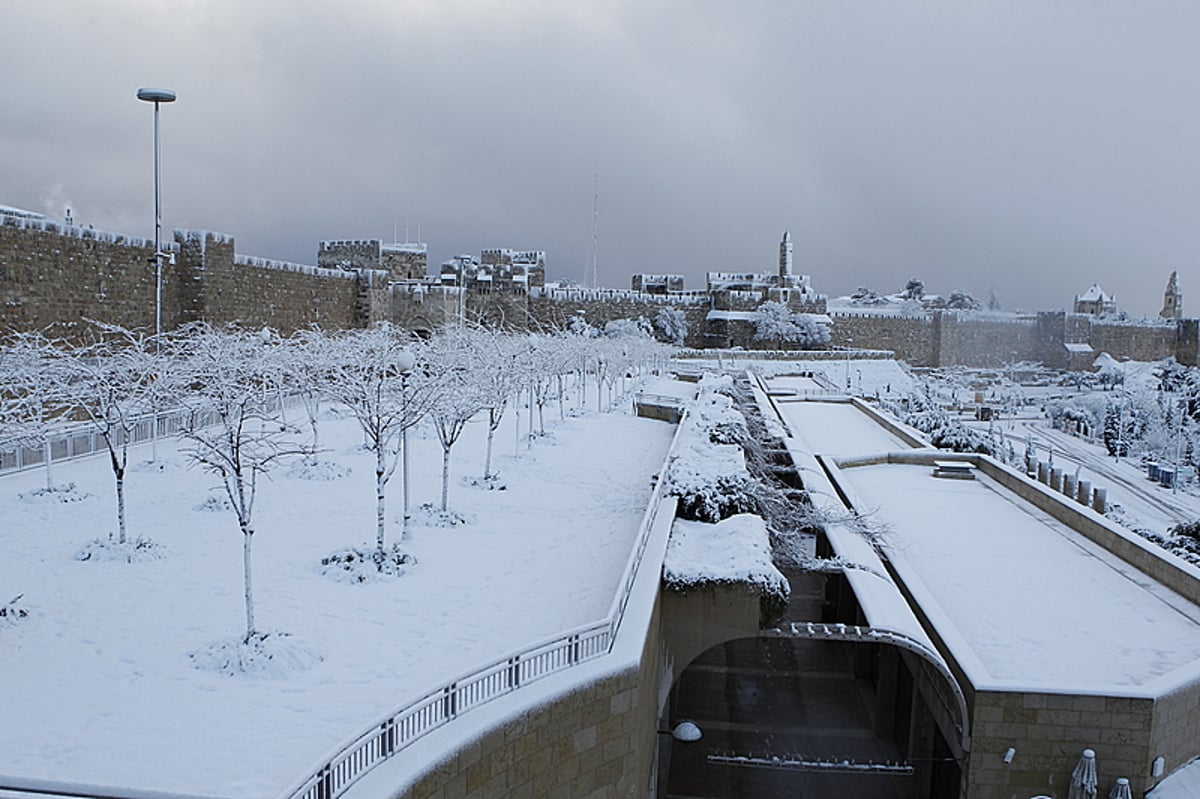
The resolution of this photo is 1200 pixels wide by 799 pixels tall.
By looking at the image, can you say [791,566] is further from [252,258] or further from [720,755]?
[252,258]

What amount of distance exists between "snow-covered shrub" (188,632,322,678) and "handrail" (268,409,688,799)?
1.34m

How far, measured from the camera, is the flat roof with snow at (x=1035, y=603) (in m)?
7.26

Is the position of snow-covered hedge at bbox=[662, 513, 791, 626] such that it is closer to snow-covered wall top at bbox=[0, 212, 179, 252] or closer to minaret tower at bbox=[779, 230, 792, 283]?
snow-covered wall top at bbox=[0, 212, 179, 252]

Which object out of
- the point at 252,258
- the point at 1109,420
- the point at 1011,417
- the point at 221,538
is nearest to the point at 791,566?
the point at 221,538

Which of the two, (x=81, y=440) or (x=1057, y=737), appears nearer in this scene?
(x=1057, y=737)

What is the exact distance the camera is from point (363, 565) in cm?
762

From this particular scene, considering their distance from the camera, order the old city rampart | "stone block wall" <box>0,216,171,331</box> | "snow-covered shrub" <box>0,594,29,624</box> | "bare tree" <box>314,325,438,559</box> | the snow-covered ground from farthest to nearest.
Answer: the old city rampart, "stone block wall" <box>0,216,171,331</box>, "bare tree" <box>314,325,438,559</box>, "snow-covered shrub" <box>0,594,29,624</box>, the snow-covered ground

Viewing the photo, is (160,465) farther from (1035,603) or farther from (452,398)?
(1035,603)

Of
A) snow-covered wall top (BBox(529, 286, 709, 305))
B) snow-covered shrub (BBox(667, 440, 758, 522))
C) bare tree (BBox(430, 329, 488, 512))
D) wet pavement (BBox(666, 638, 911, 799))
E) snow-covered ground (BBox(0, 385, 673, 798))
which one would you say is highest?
snow-covered wall top (BBox(529, 286, 709, 305))

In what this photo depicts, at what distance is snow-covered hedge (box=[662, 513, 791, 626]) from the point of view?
7344mm

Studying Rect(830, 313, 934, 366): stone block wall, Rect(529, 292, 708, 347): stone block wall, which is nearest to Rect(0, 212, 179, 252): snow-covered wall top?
Rect(529, 292, 708, 347): stone block wall

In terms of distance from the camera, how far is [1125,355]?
63.4 m

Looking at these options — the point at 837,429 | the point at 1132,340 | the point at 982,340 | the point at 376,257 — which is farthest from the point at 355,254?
the point at 1132,340

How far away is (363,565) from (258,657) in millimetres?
2108
